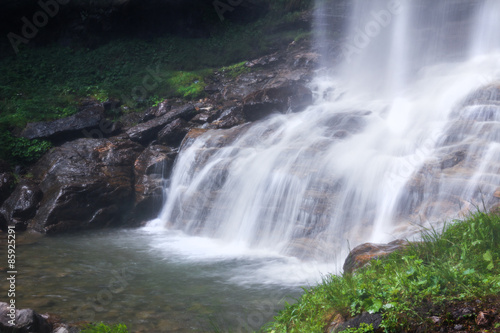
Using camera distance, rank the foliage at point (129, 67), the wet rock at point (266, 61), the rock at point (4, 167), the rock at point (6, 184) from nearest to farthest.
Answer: the rock at point (6, 184) < the rock at point (4, 167) < the foliage at point (129, 67) < the wet rock at point (266, 61)

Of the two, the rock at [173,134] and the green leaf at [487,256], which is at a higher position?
the rock at [173,134]

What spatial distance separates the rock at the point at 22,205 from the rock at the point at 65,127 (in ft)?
Answer: 7.98

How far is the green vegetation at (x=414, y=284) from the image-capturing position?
120 inches

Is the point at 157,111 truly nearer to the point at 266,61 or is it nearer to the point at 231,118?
the point at 231,118

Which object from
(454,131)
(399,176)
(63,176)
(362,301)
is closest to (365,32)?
(454,131)

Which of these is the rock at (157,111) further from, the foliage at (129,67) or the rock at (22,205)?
the rock at (22,205)

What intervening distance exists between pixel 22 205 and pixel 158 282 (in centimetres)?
617

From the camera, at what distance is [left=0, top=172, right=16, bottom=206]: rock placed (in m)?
11.4

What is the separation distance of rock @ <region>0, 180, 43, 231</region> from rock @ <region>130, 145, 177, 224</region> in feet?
8.33

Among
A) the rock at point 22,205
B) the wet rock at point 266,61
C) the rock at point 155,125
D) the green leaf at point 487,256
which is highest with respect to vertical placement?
the wet rock at point 266,61

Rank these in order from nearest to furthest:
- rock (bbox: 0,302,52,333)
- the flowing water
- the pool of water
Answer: rock (bbox: 0,302,52,333), the pool of water, the flowing water

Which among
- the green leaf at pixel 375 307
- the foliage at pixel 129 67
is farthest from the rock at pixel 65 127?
the green leaf at pixel 375 307

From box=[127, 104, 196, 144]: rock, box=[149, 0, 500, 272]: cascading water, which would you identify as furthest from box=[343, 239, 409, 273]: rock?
box=[127, 104, 196, 144]: rock

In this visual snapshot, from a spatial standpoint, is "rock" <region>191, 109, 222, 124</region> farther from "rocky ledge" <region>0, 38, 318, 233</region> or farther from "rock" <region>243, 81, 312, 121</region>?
"rock" <region>243, 81, 312, 121</region>
